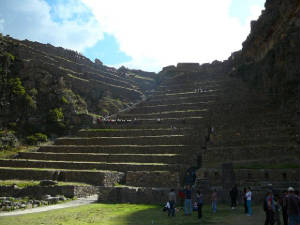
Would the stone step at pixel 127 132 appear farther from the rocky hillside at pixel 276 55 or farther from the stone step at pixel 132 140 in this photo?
the rocky hillside at pixel 276 55

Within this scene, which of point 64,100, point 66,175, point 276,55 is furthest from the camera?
point 64,100

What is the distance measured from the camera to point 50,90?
46.5m

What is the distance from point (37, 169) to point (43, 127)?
15.7 m

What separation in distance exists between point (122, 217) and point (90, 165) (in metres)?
14.3

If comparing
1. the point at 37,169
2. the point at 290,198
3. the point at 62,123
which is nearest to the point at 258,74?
the point at 62,123

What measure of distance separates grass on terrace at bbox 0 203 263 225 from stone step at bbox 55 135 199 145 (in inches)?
538

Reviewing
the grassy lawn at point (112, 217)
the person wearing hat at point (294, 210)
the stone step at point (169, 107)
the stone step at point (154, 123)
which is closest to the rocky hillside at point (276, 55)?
the stone step at point (169, 107)

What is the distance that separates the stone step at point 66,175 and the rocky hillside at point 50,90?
14038 millimetres

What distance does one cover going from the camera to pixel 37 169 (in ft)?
91.4

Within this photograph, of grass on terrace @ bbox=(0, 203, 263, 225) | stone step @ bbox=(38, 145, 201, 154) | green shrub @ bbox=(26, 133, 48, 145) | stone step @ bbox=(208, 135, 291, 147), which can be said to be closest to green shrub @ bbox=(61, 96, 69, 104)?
green shrub @ bbox=(26, 133, 48, 145)

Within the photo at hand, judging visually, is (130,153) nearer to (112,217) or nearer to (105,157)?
(105,157)

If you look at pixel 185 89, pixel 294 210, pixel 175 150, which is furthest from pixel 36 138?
pixel 294 210

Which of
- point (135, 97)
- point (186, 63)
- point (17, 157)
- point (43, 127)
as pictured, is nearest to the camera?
point (17, 157)

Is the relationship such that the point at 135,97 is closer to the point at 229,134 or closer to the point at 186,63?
the point at 186,63
